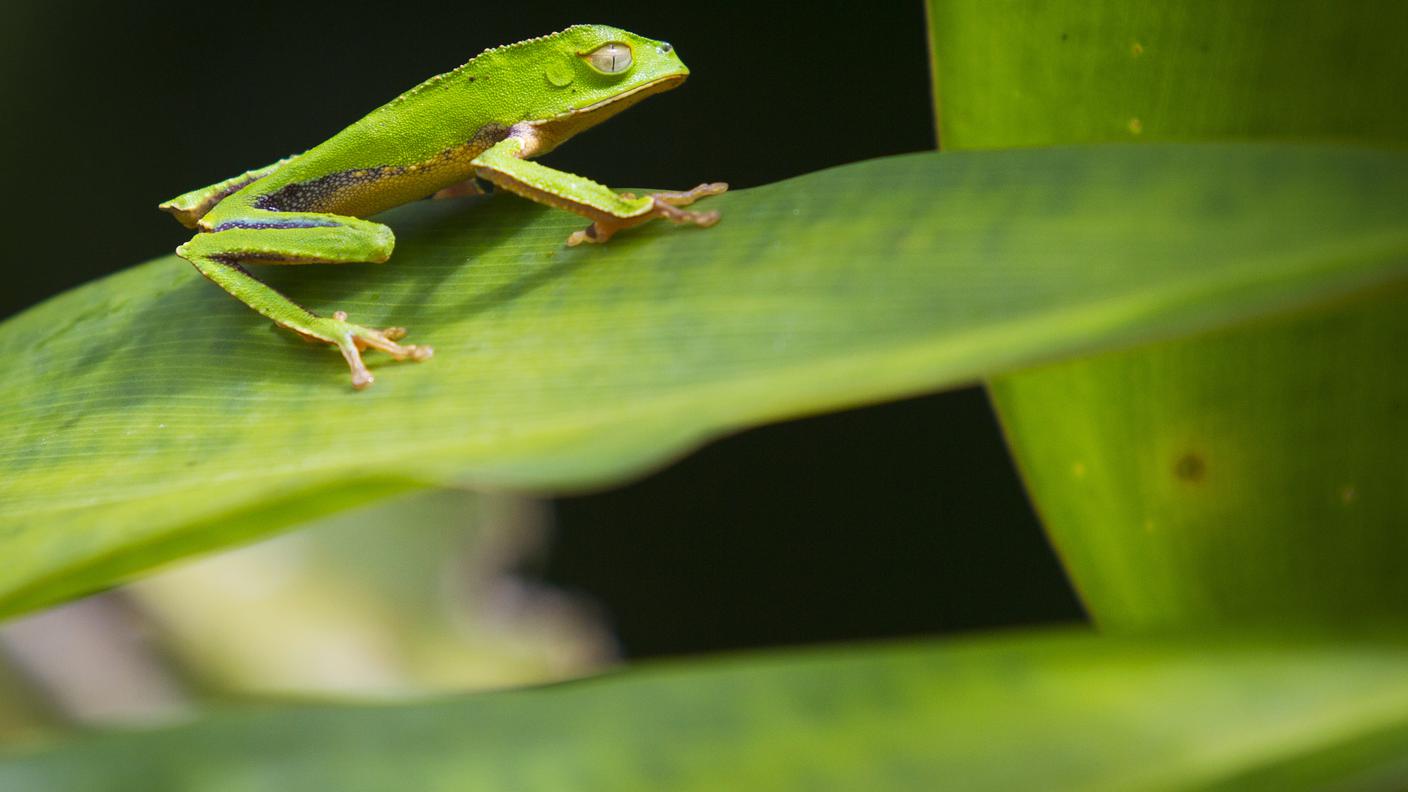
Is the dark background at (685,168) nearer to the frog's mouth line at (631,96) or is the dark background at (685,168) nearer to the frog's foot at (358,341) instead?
the frog's mouth line at (631,96)

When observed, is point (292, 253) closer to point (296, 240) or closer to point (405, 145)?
point (296, 240)

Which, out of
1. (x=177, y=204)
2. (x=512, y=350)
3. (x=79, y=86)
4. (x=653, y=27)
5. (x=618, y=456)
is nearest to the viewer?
(x=618, y=456)

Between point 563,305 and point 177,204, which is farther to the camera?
point 177,204

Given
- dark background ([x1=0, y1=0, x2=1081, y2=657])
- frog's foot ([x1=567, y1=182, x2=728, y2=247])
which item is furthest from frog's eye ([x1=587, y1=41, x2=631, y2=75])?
dark background ([x1=0, y1=0, x2=1081, y2=657])

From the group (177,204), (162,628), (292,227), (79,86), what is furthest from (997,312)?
(79,86)

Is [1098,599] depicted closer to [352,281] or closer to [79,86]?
[352,281]

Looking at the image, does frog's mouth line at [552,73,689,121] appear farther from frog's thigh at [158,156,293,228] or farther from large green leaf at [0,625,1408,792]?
large green leaf at [0,625,1408,792]

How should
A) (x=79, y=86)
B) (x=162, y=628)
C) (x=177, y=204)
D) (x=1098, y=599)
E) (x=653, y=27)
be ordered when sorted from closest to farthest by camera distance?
(x=1098, y=599)
(x=177, y=204)
(x=162, y=628)
(x=653, y=27)
(x=79, y=86)
